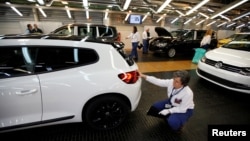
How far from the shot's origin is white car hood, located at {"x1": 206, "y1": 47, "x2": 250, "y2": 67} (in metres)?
3.30

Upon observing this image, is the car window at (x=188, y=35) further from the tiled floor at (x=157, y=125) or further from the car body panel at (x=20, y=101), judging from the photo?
the car body panel at (x=20, y=101)

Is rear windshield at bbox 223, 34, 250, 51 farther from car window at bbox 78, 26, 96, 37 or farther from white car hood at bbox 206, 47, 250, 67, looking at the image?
car window at bbox 78, 26, 96, 37

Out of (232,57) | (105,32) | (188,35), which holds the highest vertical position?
(105,32)

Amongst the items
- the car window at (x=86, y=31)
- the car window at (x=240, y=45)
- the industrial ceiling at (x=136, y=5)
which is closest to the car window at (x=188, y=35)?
the industrial ceiling at (x=136, y=5)

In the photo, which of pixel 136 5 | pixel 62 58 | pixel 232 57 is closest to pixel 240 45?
pixel 232 57

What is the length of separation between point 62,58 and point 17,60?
1.56 ft

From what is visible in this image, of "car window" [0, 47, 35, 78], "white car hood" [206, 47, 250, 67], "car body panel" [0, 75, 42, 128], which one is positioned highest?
"car window" [0, 47, 35, 78]

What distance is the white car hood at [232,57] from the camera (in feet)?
10.8

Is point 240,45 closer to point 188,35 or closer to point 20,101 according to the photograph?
point 188,35

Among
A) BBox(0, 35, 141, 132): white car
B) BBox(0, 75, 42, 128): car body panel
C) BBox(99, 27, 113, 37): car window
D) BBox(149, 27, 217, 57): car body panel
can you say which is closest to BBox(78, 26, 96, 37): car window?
BBox(99, 27, 113, 37): car window

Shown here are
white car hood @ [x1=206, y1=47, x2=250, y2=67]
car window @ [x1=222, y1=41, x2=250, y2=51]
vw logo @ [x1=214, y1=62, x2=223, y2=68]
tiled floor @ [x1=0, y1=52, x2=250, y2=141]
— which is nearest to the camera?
tiled floor @ [x1=0, y1=52, x2=250, y2=141]

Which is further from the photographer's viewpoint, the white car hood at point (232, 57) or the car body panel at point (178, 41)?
the car body panel at point (178, 41)

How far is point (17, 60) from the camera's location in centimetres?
179

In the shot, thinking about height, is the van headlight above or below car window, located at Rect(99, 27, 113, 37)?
below
